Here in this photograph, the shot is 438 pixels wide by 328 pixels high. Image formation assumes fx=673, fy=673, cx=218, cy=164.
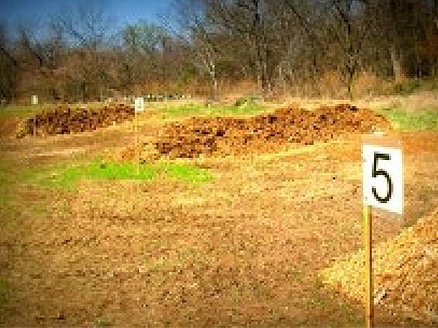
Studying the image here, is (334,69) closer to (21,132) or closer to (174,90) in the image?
(174,90)

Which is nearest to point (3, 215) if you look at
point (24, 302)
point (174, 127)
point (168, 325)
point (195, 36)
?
point (24, 302)

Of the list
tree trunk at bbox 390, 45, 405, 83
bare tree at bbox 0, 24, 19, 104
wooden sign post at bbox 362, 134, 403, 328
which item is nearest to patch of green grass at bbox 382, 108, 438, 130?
tree trunk at bbox 390, 45, 405, 83

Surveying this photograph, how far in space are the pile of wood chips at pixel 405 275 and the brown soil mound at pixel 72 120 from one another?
27.1 m

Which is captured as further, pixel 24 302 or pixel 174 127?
pixel 174 127

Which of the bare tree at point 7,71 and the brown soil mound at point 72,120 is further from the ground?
the bare tree at point 7,71

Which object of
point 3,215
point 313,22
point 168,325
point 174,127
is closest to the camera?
point 168,325

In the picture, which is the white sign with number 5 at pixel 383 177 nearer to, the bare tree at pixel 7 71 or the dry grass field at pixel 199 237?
the dry grass field at pixel 199 237

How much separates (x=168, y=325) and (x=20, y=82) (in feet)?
203

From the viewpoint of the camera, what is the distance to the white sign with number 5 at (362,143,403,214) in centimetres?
486

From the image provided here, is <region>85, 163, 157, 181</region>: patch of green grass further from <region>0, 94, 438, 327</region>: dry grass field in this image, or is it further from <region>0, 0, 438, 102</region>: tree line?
<region>0, 0, 438, 102</region>: tree line

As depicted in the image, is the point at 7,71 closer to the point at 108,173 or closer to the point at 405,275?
the point at 108,173

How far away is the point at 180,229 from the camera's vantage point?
11352 millimetres

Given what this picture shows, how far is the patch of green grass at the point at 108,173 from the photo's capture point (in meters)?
17.0

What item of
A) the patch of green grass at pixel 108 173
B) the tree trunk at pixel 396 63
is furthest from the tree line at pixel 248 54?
the patch of green grass at pixel 108 173
